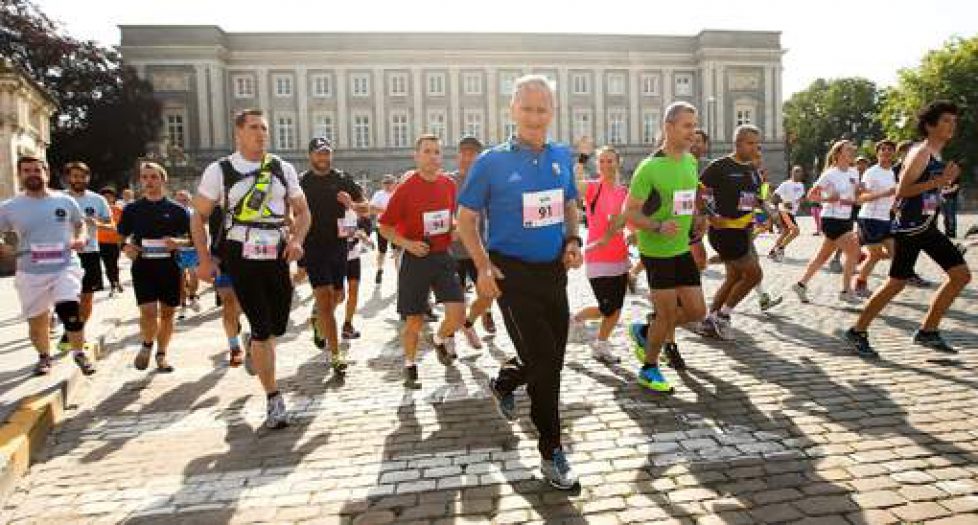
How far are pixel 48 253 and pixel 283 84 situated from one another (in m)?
60.8

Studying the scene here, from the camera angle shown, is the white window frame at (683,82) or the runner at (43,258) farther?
the white window frame at (683,82)

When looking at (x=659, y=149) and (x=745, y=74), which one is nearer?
(x=659, y=149)

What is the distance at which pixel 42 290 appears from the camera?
6.10 m

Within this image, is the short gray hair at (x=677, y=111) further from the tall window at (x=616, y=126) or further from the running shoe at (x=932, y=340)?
the tall window at (x=616, y=126)

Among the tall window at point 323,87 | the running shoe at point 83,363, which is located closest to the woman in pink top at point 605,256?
the running shoe at point 83,363

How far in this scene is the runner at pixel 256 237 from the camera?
4.66m

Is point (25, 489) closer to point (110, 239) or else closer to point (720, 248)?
point (720, 248)

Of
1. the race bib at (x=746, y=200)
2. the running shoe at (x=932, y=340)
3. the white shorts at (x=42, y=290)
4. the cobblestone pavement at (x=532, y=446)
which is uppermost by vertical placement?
the race bib at (x=746, y=200)

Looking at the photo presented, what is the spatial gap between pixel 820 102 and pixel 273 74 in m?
56.3

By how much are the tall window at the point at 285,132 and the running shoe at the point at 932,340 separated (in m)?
62.0

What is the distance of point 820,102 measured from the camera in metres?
76.6

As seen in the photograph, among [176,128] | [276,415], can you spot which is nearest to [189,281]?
[276,415]

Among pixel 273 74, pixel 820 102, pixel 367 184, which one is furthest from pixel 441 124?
pixel 820 102

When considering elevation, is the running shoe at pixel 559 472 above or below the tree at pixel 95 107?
below
